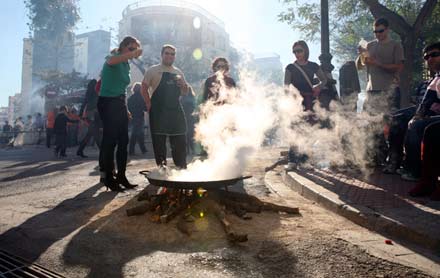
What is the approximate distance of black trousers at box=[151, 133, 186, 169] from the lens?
5.52 metres

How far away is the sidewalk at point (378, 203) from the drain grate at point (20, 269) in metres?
2.78

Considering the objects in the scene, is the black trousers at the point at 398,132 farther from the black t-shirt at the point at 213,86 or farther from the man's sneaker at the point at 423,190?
the black t-shirt at the point at 213,86

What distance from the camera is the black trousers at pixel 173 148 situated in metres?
5.52

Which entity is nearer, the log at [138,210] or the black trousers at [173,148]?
the log at [138,210]

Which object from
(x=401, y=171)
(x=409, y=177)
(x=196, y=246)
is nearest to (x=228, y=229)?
(x=196, y=246)

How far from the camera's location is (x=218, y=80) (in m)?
6.31

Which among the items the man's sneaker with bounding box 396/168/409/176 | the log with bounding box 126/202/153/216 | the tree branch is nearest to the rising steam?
the man's sneaker with bounding box 396/168/409/176

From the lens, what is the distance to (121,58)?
4.98 meters

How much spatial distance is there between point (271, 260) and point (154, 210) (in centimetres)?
164

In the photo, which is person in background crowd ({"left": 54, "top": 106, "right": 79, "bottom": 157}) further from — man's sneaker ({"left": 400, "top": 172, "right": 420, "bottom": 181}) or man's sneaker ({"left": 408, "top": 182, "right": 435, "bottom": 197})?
man's sneaker ({"left": 408, "top": 182, "right": 435, "bottom": 197})

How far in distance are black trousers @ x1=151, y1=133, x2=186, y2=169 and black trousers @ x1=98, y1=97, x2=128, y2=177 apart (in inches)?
19.7

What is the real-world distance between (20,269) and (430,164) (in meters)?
4.26

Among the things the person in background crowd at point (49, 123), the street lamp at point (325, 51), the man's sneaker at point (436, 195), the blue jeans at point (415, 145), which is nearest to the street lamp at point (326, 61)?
the street lamp at point (325, 51)

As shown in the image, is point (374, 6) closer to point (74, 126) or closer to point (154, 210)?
point (154, 210)
